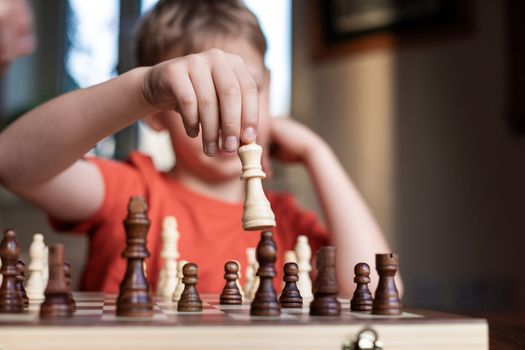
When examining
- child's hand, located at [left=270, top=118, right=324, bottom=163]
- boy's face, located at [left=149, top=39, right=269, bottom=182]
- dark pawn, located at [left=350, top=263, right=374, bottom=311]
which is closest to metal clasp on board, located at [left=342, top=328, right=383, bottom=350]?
dark pawn, located at [left=350, top=263, right=374, bottom=311]

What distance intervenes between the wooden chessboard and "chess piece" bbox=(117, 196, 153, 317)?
0.6 inches

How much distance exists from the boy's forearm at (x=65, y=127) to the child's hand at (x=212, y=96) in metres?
0.08

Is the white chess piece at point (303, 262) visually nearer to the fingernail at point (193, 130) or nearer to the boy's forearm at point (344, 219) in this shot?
the boy's forearm at point (344, 219)

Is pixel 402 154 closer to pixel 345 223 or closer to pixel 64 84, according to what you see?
pixel 345 223

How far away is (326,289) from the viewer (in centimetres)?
66

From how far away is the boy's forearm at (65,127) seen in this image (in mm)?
839

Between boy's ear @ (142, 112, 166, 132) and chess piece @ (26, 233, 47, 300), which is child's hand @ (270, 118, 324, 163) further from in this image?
chess piece @ (26, 233, 47, 300)

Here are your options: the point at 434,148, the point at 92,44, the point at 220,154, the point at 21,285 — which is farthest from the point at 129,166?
the point at 92,44

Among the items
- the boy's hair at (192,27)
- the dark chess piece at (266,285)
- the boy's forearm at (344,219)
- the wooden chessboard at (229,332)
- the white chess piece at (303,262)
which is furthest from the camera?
the boy's hair at (192,27)

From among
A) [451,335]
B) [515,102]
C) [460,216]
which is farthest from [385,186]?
[451,335]

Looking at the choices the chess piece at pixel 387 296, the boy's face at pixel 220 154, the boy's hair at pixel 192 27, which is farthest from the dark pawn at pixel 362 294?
the boy's hair at pixel 192 27

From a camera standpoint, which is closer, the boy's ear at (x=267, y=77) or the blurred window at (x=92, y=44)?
the boy's ear at (x=267, y=77)

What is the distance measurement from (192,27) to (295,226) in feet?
1.56

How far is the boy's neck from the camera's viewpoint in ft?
4.91
